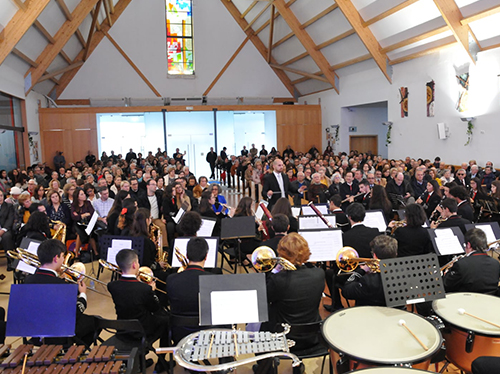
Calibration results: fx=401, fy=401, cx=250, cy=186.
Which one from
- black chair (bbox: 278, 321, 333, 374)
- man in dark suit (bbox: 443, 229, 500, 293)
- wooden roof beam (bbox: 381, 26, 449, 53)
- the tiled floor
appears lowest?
the tiled floor

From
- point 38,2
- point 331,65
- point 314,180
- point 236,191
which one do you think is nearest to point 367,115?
point 331,65

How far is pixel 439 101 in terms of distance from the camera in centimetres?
1440

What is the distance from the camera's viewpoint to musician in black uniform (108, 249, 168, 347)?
11.4ft

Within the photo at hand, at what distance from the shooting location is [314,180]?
28.3 ft

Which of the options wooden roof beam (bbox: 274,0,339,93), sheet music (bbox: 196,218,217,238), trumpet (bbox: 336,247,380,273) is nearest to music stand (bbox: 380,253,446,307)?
trumpet (bbox: 336,247,380,273)

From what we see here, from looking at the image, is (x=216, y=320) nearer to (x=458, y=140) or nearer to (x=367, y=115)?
(x=458, y=140)

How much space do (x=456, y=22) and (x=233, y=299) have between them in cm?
1233

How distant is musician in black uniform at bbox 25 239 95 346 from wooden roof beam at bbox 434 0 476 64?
12.1m

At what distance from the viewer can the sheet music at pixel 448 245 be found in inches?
181

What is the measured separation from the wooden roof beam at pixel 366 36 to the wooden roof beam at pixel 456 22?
3697 millimetres

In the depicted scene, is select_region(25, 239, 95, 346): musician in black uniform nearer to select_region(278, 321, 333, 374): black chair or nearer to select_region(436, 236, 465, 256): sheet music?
select_region(278, 321, 333, 374): black chair

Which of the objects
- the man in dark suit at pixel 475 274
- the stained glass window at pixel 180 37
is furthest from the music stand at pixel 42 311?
the stained glass window at pixel 180 37

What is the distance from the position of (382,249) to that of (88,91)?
20.6m

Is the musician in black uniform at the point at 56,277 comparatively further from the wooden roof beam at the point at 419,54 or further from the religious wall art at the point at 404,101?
the religious wall art at the point at 404,101
